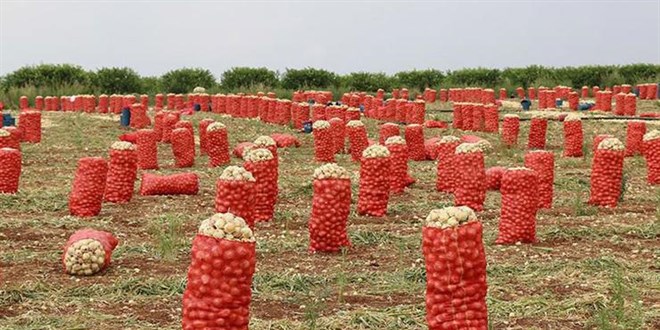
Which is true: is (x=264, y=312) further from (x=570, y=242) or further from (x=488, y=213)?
(x=488, y=213)

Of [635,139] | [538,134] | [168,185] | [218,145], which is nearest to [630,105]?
[538,134]

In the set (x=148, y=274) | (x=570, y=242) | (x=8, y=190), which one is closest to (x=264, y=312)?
(x=148, y=274)

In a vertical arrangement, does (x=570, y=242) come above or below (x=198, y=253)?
below

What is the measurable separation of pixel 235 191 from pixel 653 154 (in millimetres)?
6930

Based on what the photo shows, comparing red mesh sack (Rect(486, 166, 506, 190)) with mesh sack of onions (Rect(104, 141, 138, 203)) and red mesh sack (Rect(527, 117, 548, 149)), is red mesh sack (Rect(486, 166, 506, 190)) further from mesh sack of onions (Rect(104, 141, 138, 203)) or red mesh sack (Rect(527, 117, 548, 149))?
red mesh sack (Rect(527, 117, 548, 149))

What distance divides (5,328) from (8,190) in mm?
6356

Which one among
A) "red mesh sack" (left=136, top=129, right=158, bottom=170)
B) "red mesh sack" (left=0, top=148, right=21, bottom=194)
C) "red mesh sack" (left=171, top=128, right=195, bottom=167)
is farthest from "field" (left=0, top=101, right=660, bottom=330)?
"red mesh sack" (left=171, top=128, right=195, bottom=167)

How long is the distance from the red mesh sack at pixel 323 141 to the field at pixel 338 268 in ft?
9.36

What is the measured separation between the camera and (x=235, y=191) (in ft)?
30.0

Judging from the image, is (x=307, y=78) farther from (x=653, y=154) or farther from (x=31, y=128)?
(x=653, y=154)

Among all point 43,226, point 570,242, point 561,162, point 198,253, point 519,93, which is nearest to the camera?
point 198,253

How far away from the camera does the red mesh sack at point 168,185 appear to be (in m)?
13.0

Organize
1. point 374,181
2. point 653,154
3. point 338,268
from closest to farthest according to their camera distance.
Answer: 1. point 338,268
2. point 374,181
3. point 653,154

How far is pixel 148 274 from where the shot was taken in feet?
27.4
